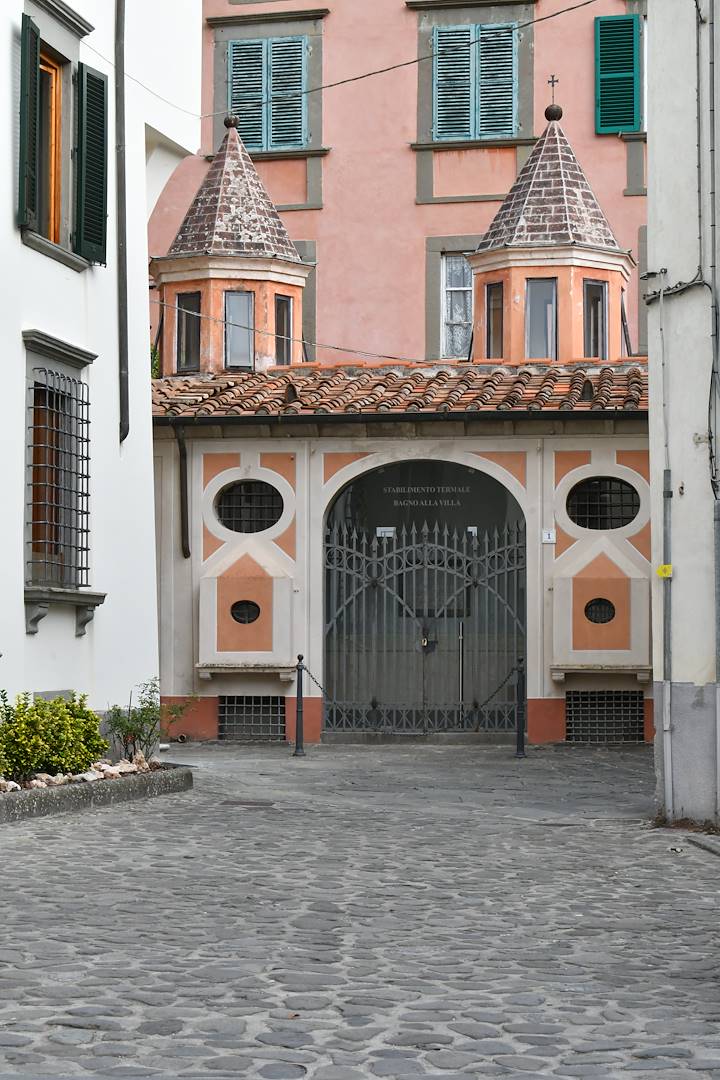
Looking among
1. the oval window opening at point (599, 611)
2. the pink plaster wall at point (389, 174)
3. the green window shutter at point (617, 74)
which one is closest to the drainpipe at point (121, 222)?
the oval window opening at point (599, 611)

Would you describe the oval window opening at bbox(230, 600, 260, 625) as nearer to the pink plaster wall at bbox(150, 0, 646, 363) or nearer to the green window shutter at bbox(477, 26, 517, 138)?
the pink plaster wall at bbox(150, 0, 646, 363)

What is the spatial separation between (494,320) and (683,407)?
14277mm

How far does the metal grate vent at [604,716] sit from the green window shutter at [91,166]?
9.17 metres

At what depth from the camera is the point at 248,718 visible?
73.3ft

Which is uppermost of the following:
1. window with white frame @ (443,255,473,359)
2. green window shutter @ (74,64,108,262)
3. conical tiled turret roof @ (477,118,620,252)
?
conical tiled turret roof @ (477,118,620,252)

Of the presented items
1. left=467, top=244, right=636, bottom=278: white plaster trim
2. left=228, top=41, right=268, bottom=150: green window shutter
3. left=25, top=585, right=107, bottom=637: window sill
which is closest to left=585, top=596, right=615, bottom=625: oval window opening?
left=467, top=244, right=636, bottom=278: white plaster trim

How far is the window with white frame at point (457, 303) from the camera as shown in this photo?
95.9 feet

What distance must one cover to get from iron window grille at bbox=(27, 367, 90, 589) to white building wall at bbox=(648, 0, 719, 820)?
4.98 metres

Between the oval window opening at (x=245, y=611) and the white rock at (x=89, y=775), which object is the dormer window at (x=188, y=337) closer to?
the oval window opening at (x=245, y=611)

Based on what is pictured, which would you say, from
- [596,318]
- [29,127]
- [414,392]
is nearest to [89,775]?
[29,127]

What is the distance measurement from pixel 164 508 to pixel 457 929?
48.7 feet

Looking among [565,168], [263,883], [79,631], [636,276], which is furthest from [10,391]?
[636,276]

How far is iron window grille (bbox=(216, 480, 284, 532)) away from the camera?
2242cm

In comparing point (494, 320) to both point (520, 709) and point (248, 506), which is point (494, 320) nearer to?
point (248, 506)
